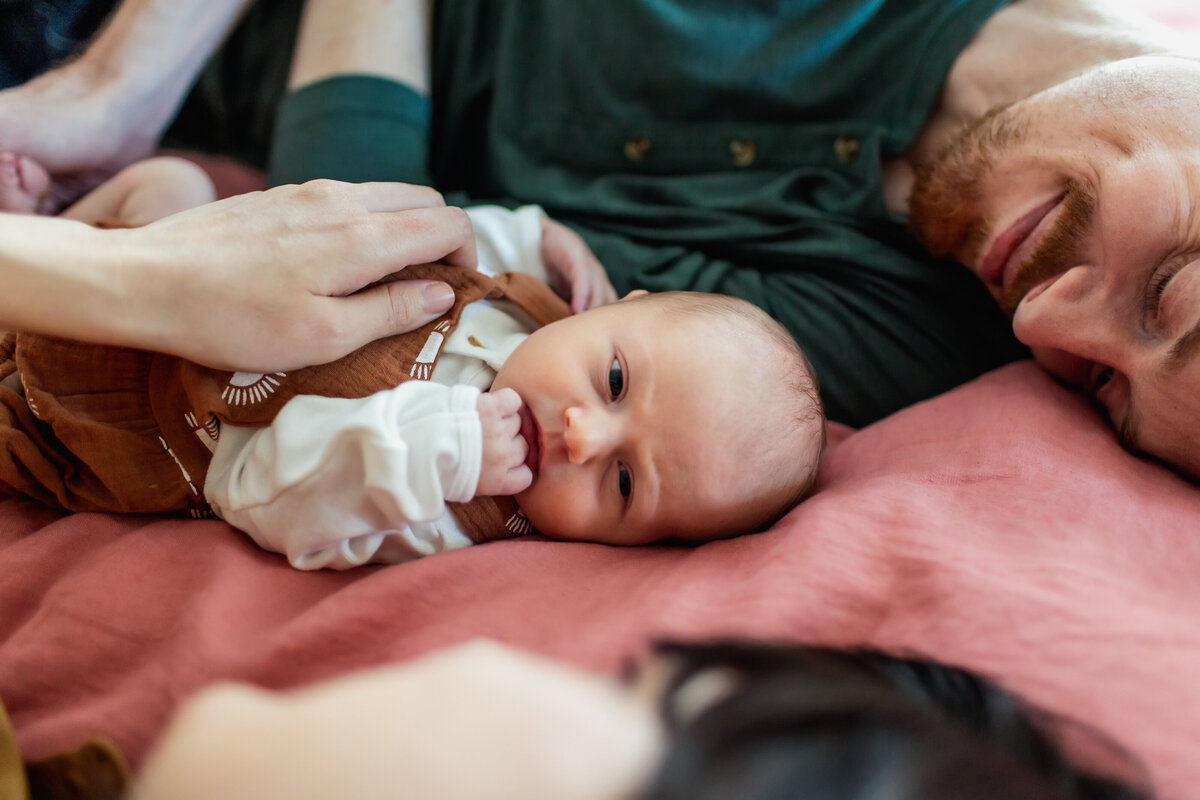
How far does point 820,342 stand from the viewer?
46.3 inches

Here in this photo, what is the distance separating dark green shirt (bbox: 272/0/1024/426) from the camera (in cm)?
120

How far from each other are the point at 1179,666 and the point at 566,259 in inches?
33.8

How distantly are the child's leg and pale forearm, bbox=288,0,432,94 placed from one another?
0.85 feet

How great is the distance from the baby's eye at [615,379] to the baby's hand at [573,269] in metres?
0.26

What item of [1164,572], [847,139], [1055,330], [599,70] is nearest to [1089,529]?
[1164,572]

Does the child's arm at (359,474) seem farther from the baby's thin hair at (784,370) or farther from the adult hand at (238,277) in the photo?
the baby's thin hair at (784,370)

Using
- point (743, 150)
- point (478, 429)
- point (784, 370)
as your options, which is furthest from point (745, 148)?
point (478, 429)

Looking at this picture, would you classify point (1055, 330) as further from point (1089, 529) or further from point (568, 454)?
point (568, 454)

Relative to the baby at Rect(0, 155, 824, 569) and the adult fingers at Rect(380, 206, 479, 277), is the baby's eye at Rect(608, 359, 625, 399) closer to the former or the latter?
the baby at Rect(0, 155, 824, 569)

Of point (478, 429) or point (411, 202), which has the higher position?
point (411, 202)

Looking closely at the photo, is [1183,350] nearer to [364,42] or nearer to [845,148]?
[845,148]

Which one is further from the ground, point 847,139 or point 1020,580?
point 847,139

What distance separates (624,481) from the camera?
34.2 inches

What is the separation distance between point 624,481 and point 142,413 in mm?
549
